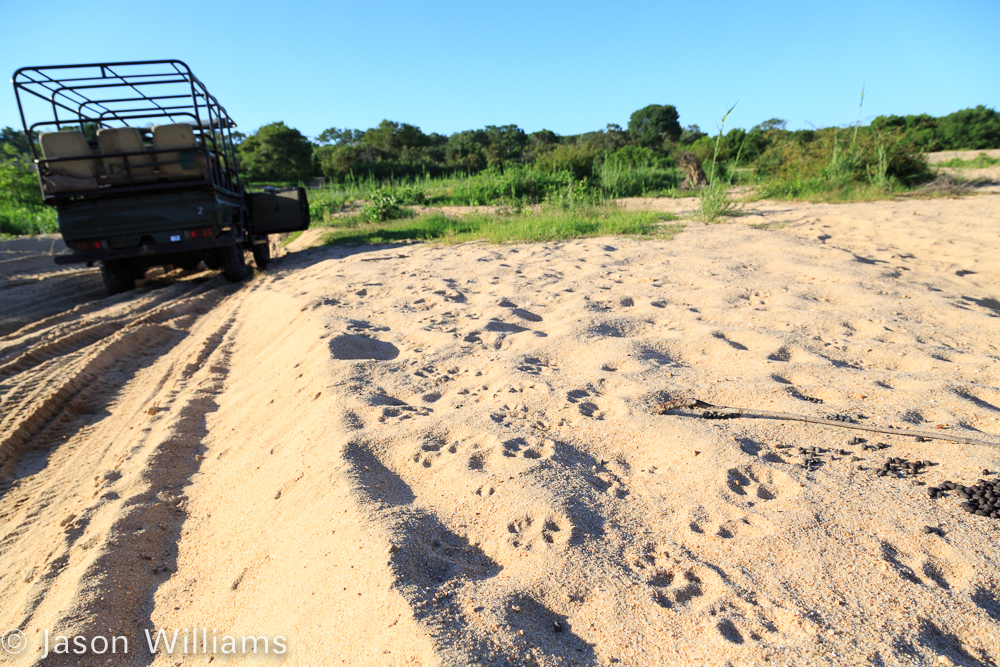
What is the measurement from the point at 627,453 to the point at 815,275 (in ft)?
10.5

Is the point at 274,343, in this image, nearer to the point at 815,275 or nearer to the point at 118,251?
the point at 118,251

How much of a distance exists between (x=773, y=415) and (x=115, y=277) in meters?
7.50

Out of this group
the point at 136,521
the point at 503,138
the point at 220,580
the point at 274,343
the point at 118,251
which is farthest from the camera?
the point at 503,138

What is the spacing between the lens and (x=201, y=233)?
21.1ft

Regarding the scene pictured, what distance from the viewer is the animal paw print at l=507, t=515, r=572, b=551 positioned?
1.60 meters

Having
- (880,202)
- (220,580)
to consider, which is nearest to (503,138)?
(880,202)

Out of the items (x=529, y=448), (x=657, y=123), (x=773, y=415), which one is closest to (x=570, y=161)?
(x=773, y=415)

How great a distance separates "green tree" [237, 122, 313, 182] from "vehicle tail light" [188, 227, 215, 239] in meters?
29.1

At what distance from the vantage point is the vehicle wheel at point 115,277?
6578 mm

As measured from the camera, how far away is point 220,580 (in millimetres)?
1660

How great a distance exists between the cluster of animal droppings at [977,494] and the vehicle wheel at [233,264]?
7.06 metres

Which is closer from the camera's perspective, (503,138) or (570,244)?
(570,244)

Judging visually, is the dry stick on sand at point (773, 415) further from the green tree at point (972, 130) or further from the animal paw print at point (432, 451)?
the green tree at point (972, 130)

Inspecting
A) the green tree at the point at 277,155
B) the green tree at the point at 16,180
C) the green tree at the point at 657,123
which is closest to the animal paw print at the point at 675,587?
the green tree at the point at 16,180
